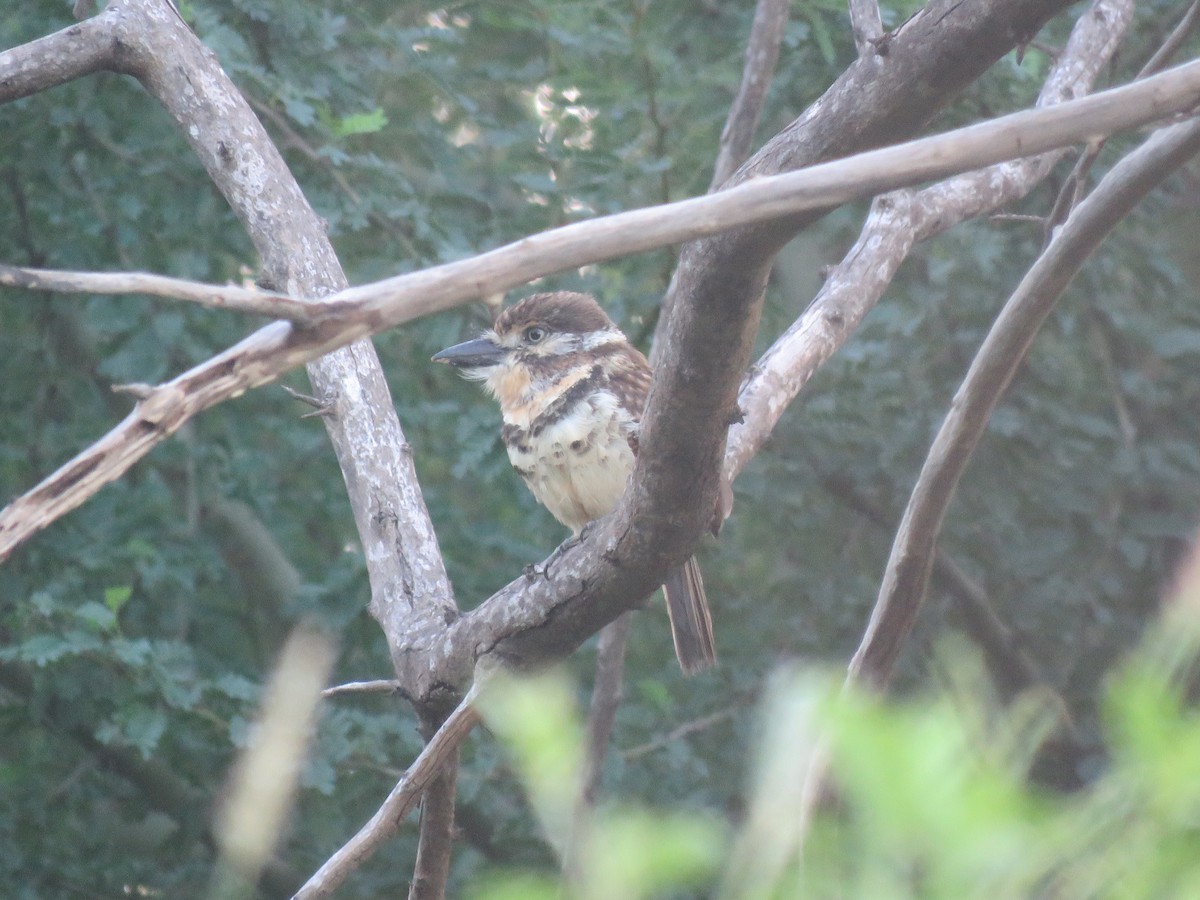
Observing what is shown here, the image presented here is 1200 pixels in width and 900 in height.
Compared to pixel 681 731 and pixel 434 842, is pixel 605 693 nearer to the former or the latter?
pixel 681 731

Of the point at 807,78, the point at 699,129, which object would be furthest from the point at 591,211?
the point at 807,78

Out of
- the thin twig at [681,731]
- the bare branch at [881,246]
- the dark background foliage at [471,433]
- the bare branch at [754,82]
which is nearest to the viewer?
the bare branch at [881,246]

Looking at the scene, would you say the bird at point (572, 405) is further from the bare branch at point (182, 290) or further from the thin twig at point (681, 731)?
the bare branch at point (182, 290)

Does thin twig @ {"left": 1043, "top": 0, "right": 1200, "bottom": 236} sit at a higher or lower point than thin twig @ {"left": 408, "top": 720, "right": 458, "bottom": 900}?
higher

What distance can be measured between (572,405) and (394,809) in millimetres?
1591

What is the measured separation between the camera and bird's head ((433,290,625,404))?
393 cm

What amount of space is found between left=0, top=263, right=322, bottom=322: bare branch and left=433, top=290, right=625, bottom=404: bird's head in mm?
2482

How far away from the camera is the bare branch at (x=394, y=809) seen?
85.1 inches

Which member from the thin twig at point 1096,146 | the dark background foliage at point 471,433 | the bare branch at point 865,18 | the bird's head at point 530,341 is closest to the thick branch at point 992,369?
the thin twig at point 1096,146

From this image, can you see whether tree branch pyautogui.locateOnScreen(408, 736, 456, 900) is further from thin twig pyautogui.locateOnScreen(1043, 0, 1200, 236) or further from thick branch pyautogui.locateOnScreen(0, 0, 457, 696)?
thin twig pyautogui.locateOnScreen(1043, 0, 1200, 236)

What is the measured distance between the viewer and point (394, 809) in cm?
222

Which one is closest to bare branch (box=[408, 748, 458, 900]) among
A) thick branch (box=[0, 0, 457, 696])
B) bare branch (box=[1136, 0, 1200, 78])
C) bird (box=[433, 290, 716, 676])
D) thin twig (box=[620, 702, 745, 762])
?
thick branch (box=[0, 0, 457, 696])

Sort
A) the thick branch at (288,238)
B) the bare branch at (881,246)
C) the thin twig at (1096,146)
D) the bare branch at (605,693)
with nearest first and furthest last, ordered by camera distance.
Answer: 1. the thick branch at (288,238)
2. the bare branch at (881,246)
3. the thin twig at (1096,146)
4. the bare branch at (605,693)

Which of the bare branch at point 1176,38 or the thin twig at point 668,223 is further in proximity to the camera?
the bare branch at point 1176,38
